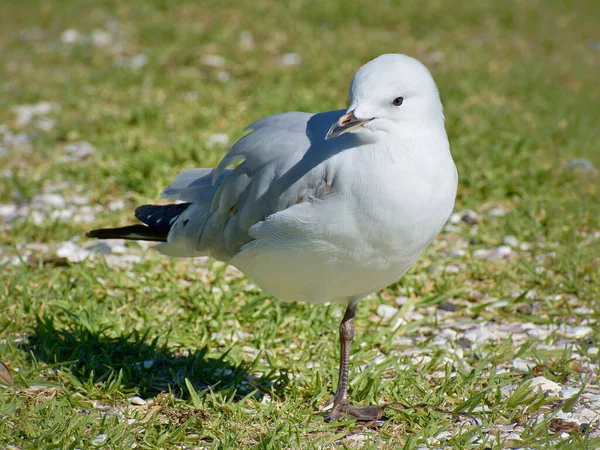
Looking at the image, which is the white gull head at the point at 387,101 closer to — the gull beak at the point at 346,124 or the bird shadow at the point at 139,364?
the gull beak at the point at 346,124

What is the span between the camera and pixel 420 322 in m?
4.02

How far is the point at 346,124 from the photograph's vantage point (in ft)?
8.75

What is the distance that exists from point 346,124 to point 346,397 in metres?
1.20

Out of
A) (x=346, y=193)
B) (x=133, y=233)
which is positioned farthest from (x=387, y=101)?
(x=133, y=233)

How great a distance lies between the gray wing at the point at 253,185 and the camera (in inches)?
115

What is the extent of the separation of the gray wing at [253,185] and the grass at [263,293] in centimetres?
58

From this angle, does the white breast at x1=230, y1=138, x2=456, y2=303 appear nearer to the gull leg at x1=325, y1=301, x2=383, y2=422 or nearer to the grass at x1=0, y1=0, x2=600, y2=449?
the gull leg at x1=325, y1=301, x2=383, y2=422

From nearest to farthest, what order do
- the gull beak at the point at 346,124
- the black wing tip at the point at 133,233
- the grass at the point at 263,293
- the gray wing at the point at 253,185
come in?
the gull beak at the point at 346,124 < the gray wing at the point at 253,185 < the grass at the point at 263,293 < the black wing tip at the point at 133,233

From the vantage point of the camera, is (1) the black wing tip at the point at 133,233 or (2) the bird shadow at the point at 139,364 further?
(1) the black wing tip at the point at 133,233

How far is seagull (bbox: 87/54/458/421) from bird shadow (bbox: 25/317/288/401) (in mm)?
428

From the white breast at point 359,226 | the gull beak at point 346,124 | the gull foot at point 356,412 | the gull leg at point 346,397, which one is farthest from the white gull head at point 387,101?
the gull foot at point 356,412

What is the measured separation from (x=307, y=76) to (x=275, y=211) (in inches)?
172

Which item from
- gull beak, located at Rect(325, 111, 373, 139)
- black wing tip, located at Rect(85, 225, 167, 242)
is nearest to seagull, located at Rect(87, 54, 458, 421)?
gull beak, located at Rect(325, 111, 373, 139)

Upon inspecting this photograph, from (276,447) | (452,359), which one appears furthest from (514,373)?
(276,447)
